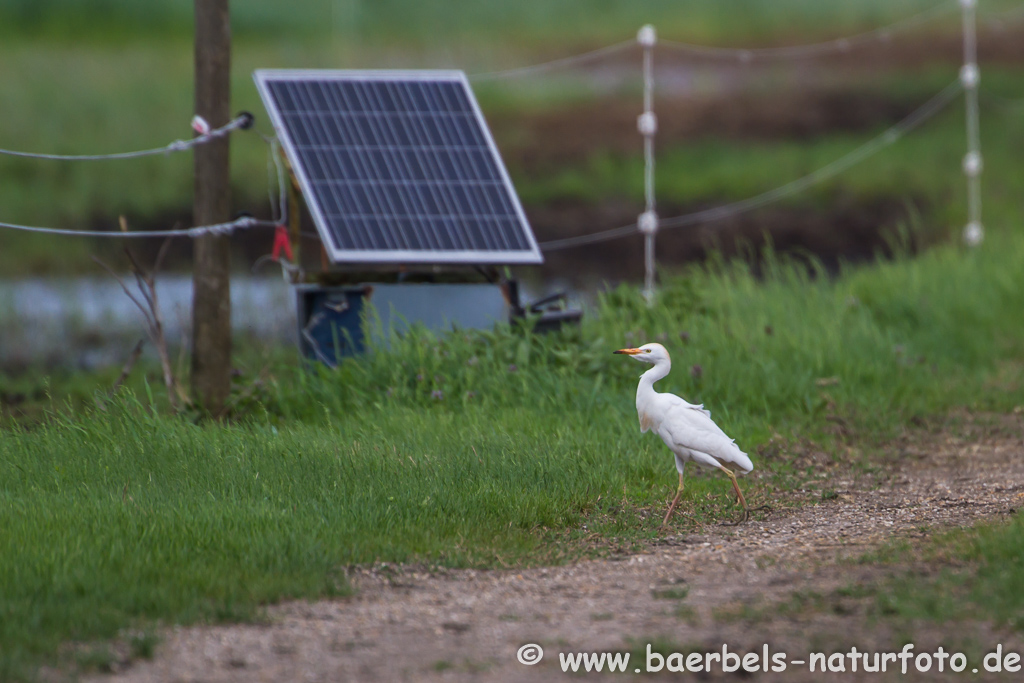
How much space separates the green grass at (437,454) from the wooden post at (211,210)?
39 centimetres

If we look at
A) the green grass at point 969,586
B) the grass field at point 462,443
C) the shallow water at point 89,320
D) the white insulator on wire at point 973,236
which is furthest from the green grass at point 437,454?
the shallow water at point 89,320

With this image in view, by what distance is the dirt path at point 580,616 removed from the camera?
134 inches

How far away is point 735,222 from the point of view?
17.8 meters

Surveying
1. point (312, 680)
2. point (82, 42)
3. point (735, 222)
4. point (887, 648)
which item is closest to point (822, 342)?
point (887, 648)

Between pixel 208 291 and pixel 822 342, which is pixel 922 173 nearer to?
pixel 822 342

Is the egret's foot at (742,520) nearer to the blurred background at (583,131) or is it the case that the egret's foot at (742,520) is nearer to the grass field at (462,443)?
the grass field at (462,443)

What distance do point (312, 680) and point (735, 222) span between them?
1531 centimetres

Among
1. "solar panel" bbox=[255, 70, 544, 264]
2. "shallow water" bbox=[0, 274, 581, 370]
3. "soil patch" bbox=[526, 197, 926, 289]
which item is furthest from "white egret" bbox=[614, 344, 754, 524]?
"soil patch" bbox=[526, 197, 926, 289]

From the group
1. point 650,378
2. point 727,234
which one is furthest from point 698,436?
point 727,234

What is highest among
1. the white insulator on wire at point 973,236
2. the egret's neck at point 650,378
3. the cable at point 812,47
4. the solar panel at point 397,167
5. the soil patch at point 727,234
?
the cable at point 812,47

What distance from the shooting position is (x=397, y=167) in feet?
24.0

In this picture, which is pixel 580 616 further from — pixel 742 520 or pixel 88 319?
pixel 88 319

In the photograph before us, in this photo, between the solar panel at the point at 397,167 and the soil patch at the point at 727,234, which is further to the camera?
the soil patch at the point at 727,234

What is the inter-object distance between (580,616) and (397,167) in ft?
13.4
